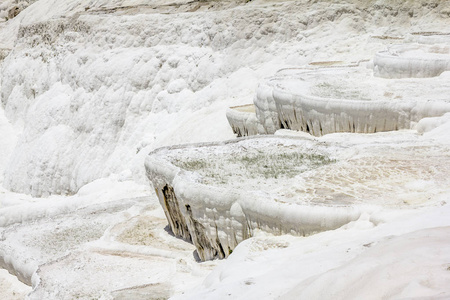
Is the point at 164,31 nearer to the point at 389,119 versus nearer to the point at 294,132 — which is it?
the point at 294,132

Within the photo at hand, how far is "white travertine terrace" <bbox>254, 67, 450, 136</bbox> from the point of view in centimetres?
893

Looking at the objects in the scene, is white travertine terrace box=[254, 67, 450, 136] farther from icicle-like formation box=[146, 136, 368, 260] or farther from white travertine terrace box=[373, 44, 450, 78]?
icicle-like formation box=[146, 136, 368, 260]

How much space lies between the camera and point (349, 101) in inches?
364

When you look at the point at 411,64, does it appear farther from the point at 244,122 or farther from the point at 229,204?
the point at 229,204

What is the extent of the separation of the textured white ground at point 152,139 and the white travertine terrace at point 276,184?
9.3 inches

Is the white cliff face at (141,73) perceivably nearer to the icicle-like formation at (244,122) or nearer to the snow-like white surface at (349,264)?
the icicle-like formation at (244,122)

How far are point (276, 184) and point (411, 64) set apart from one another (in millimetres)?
6177

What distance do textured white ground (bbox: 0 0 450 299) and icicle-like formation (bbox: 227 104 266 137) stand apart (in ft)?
1.46

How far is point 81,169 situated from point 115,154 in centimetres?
152

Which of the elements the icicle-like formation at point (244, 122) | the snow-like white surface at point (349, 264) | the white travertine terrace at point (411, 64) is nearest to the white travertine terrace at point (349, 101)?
the white travertine terrace at point (411, 64)

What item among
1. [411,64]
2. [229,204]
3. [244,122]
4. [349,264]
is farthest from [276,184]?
[411,64]

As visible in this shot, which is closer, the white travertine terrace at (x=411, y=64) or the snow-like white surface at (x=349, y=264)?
the snow-like white surface at (x=349, y=264)

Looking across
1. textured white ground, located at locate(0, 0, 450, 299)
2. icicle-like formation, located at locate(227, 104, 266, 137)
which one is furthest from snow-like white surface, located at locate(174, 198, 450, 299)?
icicle-like formation, located at locate(227, 104, 266, 137)

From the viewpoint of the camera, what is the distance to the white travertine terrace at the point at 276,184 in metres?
5.41
